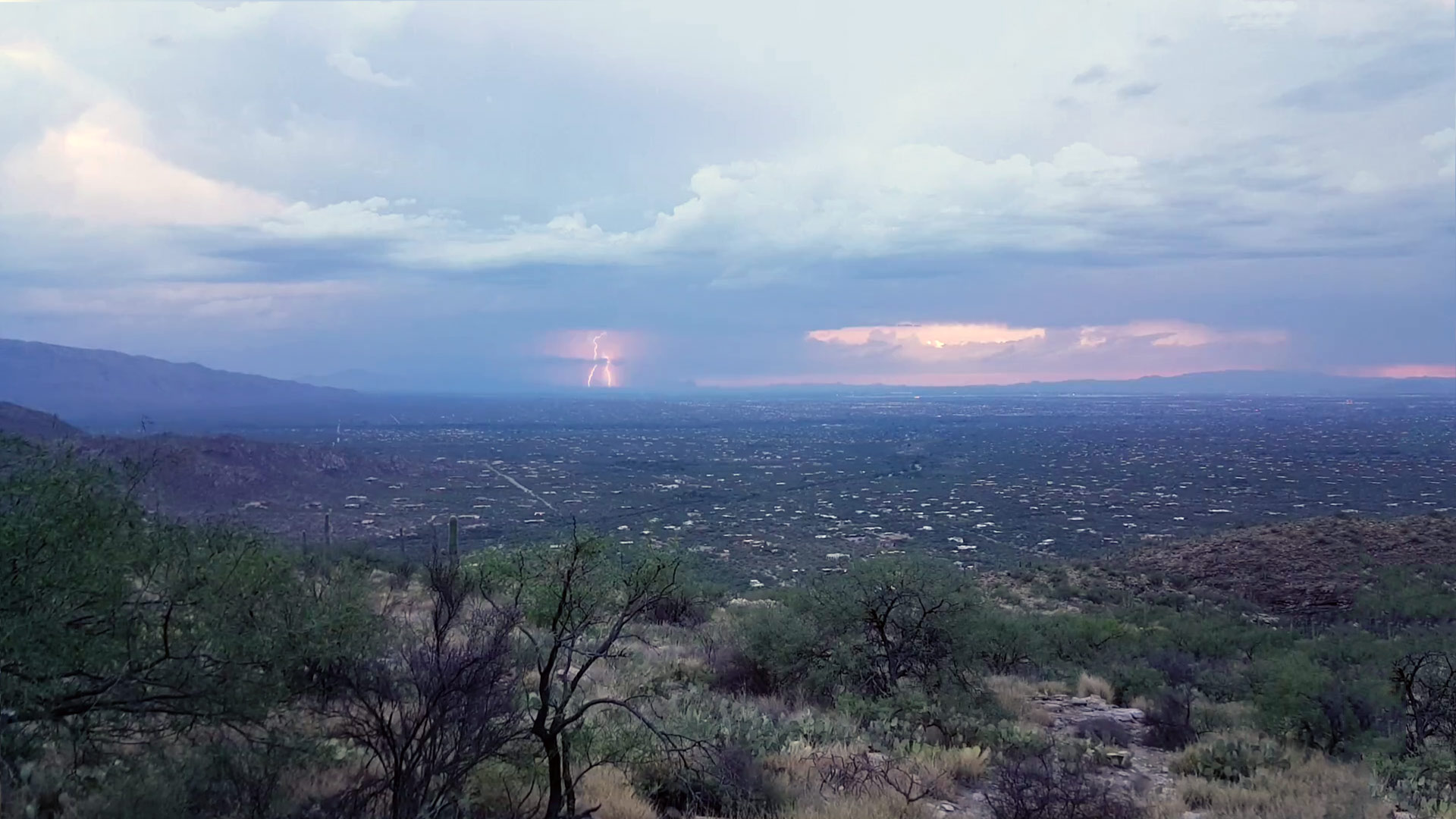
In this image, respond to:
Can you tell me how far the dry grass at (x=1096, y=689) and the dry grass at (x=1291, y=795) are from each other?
5.00 metres

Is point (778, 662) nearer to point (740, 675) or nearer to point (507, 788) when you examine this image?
point (740, 675)

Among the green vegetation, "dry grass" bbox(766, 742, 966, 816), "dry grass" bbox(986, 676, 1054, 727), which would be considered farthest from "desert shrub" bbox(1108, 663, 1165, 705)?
"dry grass" bbox(766, 742, 966, 816)

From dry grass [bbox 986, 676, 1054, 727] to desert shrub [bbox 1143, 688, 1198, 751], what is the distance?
1.35 m

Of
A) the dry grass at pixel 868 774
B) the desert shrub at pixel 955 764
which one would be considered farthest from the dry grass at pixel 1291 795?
the dry grass at pixel 868 774

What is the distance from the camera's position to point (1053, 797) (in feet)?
23.3

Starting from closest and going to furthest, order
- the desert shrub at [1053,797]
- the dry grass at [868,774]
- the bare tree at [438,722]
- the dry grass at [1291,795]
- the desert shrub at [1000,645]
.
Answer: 1. the bare tree at [438,722]
2. the desert shrub at [1053,797]
3. the dry grass at [868,774]
4. the dry grass at [1291,795]
5. the desert shrub at [1000,645]

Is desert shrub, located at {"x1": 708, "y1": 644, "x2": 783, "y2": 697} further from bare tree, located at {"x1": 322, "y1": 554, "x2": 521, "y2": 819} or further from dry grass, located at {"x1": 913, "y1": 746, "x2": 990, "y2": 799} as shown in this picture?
bare tree, located at {"x1": 322, "y1": 554, "x2": 521, "y2": 819}

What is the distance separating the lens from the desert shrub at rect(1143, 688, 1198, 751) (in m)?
10.9

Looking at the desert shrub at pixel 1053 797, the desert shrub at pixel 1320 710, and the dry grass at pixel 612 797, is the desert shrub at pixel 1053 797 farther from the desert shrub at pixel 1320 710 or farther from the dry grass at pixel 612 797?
the desert shrub at pixel 1320 710

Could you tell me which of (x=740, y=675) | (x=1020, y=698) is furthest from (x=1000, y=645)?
(x=740, y=675)

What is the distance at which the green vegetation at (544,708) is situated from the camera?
586 centimetres

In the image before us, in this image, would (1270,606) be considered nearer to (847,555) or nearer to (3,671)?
(847,555)

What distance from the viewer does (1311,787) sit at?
8.29 metres

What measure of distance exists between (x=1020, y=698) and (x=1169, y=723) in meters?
2.32
